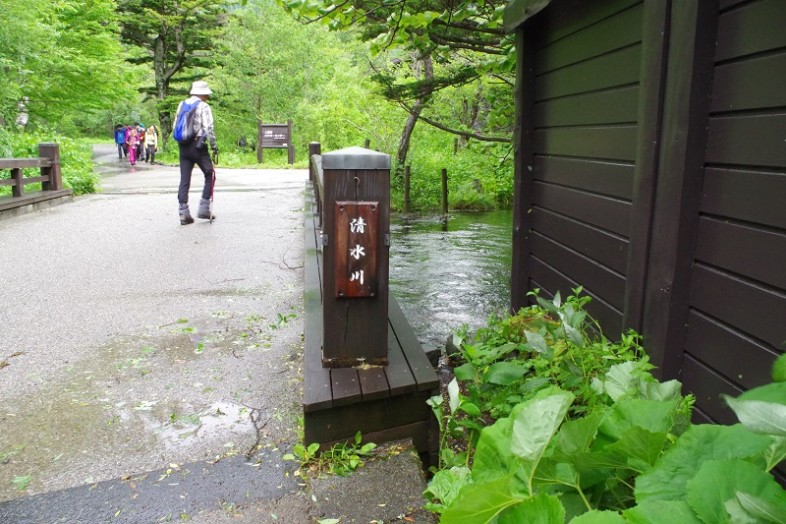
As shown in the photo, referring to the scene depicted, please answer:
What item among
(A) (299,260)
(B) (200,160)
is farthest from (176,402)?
(B) (200,160)

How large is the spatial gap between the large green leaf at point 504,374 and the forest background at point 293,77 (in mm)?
3533

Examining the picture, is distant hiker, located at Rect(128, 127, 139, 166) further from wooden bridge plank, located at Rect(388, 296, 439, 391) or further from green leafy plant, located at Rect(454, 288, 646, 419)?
green leafy plant, located at Rect(454, 288, 646, 419)

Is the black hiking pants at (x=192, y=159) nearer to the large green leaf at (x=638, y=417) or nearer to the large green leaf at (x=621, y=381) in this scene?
the large green leaf at (x=621, y=381)

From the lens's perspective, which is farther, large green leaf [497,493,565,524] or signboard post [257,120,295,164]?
signboard post [257,120,295,164]

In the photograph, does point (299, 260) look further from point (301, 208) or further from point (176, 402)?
point (301, 208)

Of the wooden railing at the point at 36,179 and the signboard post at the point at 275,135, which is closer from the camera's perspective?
the wooden railing at the point at 36,179

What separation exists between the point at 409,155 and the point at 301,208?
8187 mm

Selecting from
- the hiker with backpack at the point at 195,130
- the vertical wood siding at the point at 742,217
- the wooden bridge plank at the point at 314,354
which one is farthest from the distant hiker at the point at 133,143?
the vertical wood siding at the point at 742,217

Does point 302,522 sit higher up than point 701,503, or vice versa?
point 701,503

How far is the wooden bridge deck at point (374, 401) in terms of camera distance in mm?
2891

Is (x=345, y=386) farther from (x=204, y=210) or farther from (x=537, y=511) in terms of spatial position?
(x=204, y=210)

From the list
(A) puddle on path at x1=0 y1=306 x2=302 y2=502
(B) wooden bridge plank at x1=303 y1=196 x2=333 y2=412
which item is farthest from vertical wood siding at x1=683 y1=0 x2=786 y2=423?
(A) puddle on path at x1=0 y1=306 x2=302 y2=502

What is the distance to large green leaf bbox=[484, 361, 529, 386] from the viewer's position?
111 inches

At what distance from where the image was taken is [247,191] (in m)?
15.6
